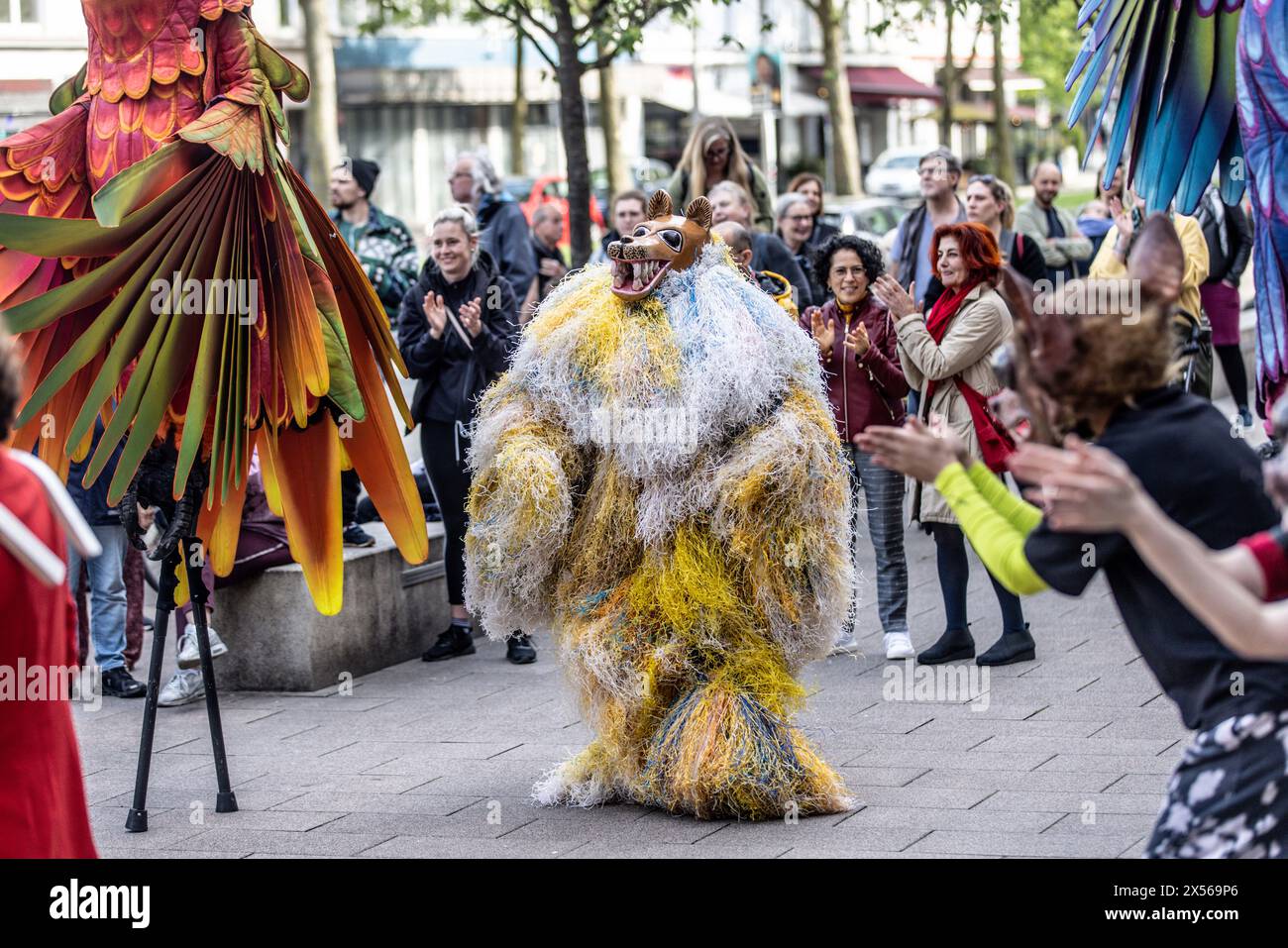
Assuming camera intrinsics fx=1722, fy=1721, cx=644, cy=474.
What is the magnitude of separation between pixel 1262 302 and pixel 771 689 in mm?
1957

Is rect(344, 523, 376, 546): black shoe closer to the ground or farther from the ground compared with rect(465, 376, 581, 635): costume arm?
closer to the ground

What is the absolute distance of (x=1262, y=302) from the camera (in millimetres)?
5391

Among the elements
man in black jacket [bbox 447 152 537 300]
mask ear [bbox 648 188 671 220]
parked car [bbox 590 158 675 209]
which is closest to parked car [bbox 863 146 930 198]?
parked car [bbox 590 158 675 209]

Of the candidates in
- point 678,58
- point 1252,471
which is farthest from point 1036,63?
point 1252,471

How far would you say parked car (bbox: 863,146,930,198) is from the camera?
3766 centimetres

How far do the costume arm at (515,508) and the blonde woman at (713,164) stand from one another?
4.43m

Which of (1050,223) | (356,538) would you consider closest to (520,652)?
(356,538)

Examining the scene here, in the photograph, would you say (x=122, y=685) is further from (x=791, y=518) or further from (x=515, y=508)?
(x=791, y=518)

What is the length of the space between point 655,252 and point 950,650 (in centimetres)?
274

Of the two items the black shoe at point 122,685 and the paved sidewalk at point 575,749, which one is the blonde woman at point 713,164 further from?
the black shoe at point 122,685

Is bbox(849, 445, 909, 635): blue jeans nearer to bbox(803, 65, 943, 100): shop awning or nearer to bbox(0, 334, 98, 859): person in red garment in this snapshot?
bbox(0, 334, 98, 859): person in red garment

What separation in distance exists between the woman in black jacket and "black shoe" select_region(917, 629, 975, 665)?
175 cm

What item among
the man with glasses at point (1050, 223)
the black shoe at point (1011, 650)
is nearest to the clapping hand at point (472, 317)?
the black shoe at point (1011, 650)

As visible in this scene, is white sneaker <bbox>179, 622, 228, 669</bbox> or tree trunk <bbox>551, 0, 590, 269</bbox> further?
tree trunk <bbox>551, 0, 590, 269</bbox>
